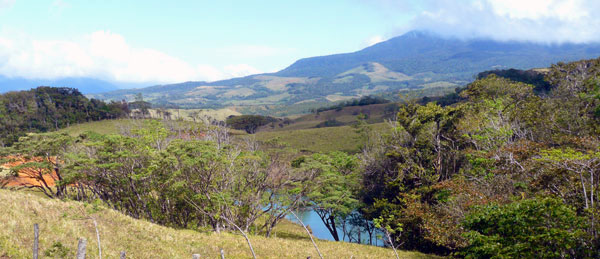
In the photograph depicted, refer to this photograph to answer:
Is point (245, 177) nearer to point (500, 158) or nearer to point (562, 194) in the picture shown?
point (500, 158)

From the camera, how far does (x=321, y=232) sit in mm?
49938

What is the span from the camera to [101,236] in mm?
15844

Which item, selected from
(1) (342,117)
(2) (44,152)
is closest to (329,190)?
(2) (44,152)

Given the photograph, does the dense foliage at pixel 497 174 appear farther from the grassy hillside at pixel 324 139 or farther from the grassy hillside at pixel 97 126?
the grassy hillside at pixel 97 126

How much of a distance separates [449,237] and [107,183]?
2760 cm

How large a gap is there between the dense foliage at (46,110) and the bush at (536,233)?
12502cm

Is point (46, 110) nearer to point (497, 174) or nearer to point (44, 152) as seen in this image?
point (44, 152)

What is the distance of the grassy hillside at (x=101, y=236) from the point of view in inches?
535

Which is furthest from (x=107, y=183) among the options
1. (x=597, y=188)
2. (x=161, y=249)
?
(x=597, y=188)

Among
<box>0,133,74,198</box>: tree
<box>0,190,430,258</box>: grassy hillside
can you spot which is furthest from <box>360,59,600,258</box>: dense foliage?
<box>0,133,74,198</box>: tree

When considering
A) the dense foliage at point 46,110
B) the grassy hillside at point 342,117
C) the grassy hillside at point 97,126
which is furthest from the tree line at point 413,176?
the grassy hillside at point 342,117

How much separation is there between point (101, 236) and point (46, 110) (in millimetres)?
138153

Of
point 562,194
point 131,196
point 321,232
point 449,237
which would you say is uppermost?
point 562,194

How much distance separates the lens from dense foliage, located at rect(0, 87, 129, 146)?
108 meters
